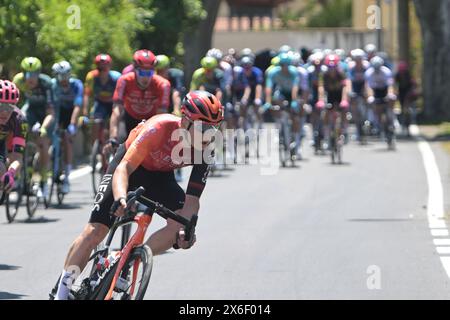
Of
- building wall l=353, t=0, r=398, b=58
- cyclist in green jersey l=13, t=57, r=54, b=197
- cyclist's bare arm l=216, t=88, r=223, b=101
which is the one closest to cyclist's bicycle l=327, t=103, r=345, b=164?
cyclist's bare arm l=216, t=88, r=223, b=101

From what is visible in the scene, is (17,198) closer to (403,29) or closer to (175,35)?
(175,35)

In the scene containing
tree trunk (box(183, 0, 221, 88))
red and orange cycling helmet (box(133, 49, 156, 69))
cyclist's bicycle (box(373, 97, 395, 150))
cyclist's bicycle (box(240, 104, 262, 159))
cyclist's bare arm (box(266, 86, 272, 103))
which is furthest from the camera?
tree trunk (box(183, 0, 221, 88))

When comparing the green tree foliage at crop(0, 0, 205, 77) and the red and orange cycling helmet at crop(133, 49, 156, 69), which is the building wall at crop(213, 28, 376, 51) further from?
the red and orange cycling helmet at crop(133, 49, 156, 69)

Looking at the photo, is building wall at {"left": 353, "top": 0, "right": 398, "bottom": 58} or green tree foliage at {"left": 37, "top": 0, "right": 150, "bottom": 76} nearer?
green tree foliage at {"left": 37, "top": 0, "right": 150, "bottom": 76}

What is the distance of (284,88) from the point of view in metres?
23.7

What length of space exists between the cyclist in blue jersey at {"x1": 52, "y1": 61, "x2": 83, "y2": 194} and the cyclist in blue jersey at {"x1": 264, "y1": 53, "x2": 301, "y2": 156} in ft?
19.5

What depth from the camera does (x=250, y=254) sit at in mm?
12703

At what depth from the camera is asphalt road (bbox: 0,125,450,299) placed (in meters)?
10.7

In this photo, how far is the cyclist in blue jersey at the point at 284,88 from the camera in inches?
922

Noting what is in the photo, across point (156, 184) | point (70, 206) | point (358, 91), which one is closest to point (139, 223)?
point (156, 184)

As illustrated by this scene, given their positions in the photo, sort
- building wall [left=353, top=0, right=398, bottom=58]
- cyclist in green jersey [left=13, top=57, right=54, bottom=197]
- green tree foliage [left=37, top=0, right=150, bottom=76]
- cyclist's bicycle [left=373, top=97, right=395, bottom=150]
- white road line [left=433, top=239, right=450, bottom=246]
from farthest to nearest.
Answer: building wall [left=353, top=0, right=398, bottom=58] < cyclist's bicycle [left=373, top=97, right=395, bottom=150] < green tree foliage [left=37, top=0, right=150, bottom=76] < cyclist in green jersey [left=13, top=57, right=54, bottom=197] < white road line [left=433, top=239, right=450, bottom=246]

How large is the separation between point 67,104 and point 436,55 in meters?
21.9

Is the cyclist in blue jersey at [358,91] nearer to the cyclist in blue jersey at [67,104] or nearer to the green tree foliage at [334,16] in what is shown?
the cyclist in blue jersey at [67,104]
